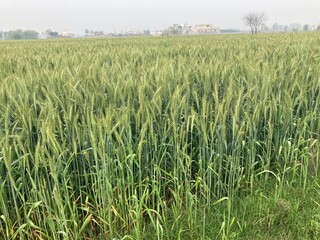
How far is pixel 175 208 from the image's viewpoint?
1.82 meters

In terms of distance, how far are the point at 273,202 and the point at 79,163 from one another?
4.86 feet

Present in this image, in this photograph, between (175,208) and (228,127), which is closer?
(175,208)

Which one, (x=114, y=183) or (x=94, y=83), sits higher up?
(x=94, y=83)

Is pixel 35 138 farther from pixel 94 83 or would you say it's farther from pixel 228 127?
pixel 228 127

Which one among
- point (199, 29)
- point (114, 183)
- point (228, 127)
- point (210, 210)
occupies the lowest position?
point (210, 210)

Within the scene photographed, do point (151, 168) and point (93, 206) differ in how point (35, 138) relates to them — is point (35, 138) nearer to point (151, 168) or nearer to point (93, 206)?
point (93, 206)

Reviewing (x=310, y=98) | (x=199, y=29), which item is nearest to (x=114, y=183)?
(x=310, y=98)

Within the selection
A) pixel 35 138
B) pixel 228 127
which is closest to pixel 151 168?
pixel 228 127

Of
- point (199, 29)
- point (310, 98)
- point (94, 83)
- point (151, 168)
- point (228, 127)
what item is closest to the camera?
point (151, 168)

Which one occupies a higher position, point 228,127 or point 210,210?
point 228,127

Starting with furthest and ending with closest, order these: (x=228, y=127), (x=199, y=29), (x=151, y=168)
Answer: (x=199, y=29), (x=228, y=127), (x=151, y=168)

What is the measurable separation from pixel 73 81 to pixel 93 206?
1108mm

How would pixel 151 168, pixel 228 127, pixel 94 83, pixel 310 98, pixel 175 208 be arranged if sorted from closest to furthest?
pixel 175 208, pixel 151 168, pixel 228 127, pixel 94 83, pixel 310 98

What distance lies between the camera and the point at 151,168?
201 centimetres
